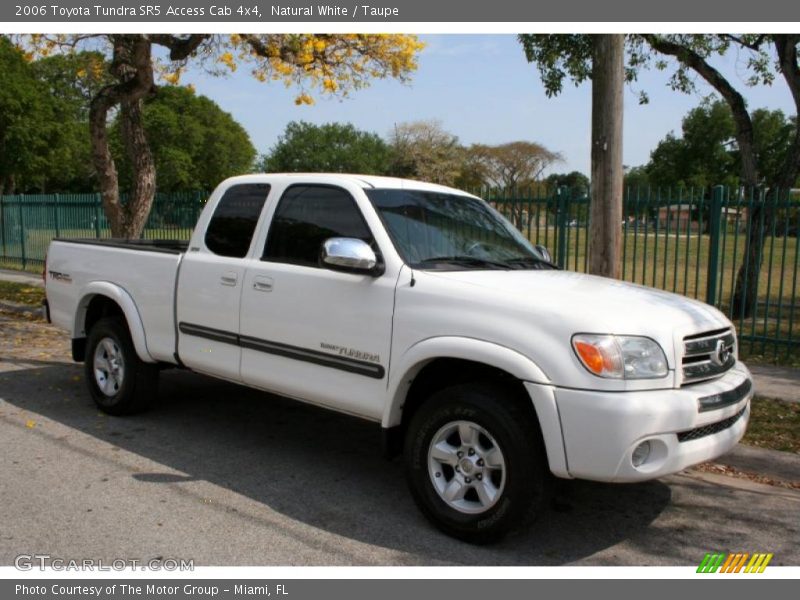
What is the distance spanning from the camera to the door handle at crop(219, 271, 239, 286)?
17.7 feet

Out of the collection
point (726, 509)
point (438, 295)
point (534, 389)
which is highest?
point (438, 295)

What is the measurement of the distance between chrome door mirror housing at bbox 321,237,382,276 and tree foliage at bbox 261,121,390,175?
74.1 meters

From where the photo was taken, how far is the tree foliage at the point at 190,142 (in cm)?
6100

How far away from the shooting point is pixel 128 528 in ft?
14.1

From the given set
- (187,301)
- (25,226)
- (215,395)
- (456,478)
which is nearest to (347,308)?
(456,478)

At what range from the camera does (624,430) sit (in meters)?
3.69

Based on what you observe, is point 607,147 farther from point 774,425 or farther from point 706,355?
point 774,425

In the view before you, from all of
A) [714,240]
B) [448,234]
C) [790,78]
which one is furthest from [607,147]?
[790,78]

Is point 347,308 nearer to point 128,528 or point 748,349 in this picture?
point 128,528

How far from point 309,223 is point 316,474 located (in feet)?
5.57

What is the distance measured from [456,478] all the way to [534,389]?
29.2 inches

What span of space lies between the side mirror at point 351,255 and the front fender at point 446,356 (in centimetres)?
57

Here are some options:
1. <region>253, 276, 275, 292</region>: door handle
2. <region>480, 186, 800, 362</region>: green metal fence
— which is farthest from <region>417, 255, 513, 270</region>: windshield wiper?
<region>480, 186, 800, 362</region>: green metal fence

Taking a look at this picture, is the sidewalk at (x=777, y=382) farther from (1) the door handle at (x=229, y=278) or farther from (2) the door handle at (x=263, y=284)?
(1) the door handle at (x=229, y=278)
